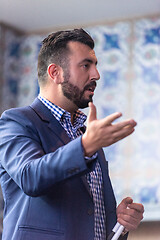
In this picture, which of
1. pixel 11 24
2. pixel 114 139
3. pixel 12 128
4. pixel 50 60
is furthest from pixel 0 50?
pixel 114 139

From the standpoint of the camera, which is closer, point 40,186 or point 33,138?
point 40,186

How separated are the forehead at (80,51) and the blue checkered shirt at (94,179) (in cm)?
20

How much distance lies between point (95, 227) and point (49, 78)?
55 centimetres

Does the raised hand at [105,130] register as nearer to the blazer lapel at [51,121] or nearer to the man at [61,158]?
the man at [61,158]

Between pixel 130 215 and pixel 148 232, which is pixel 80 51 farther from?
pixel 148 232

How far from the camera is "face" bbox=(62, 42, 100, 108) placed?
1704mm

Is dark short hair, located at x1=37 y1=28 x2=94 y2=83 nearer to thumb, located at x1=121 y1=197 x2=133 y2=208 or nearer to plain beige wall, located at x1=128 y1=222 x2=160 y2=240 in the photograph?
thumb, located at x1=121 y1=197 x2=133 y2=208

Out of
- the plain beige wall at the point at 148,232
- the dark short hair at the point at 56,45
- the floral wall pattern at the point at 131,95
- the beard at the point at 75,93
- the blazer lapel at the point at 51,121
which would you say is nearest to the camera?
the blazer lapel at the point at 51,121

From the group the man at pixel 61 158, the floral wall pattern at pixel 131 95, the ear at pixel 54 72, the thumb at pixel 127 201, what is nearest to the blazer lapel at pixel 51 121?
the man at pixel 61 158

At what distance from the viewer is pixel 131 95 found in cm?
432

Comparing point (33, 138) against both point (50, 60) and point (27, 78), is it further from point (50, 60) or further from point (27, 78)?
point (27, 78)

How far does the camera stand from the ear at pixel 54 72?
1.75m

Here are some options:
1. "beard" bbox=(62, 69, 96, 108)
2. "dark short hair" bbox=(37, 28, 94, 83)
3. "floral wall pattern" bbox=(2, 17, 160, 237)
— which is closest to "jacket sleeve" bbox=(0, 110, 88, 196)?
"beard" bbox=(62, 69, 96, 108)

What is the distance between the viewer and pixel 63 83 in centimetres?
173
